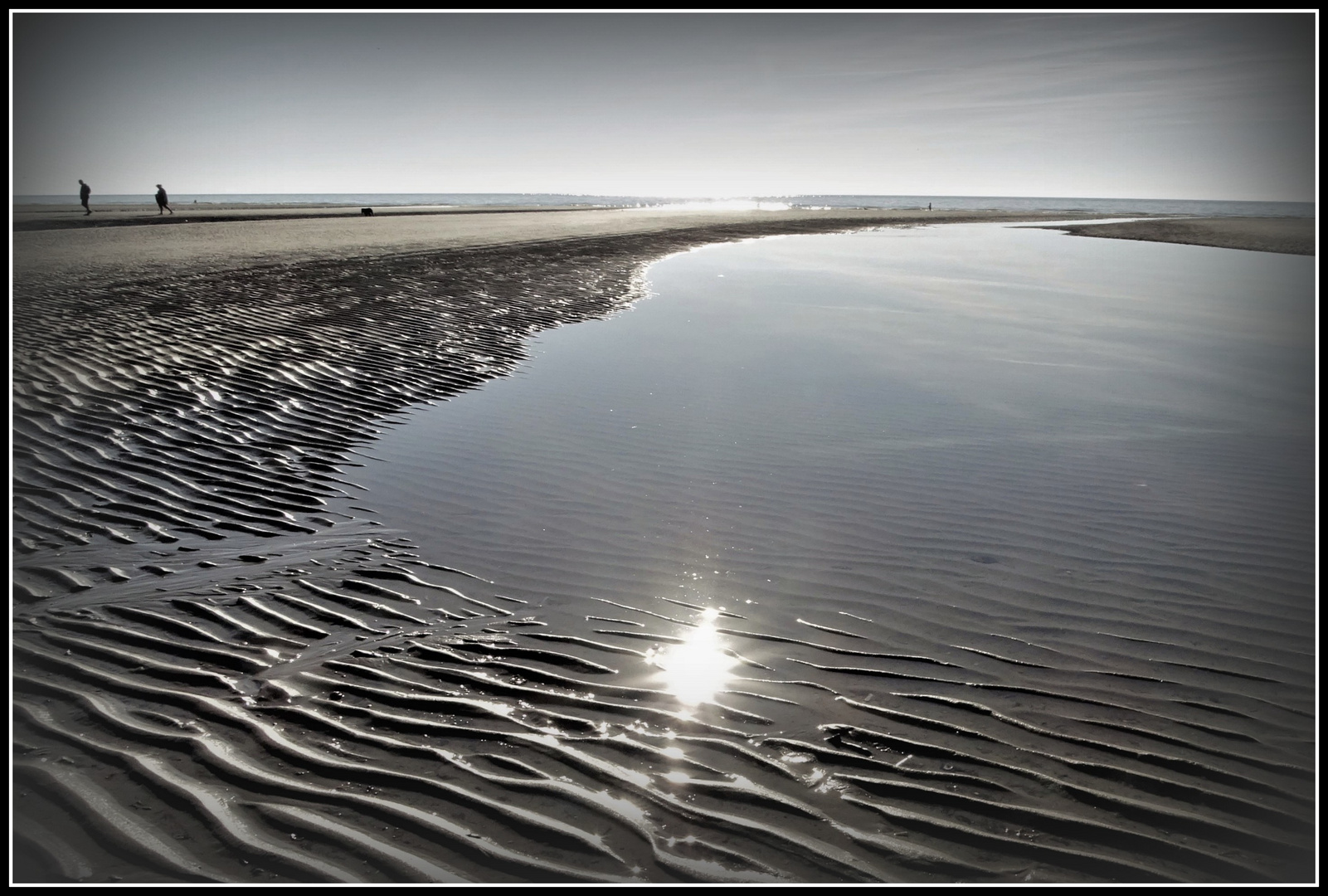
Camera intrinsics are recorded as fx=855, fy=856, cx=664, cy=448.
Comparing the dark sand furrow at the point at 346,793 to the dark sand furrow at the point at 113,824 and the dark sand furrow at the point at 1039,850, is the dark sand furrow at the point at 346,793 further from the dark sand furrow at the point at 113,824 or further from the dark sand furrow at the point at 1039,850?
the dark sand furrow at the point at 1039,850

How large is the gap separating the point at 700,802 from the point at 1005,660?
200 cm

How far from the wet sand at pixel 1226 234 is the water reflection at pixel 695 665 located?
123ft

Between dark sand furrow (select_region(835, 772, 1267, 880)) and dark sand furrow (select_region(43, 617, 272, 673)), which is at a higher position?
dark sand furrow (select_region(43, 617, 272, 673))

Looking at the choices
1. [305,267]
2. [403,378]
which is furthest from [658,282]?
[403,378]

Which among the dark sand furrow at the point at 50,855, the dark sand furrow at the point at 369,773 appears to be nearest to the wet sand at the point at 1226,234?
the dark sand furrow at the point at 369,773

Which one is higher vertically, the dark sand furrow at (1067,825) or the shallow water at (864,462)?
the shallow water at (864,462)

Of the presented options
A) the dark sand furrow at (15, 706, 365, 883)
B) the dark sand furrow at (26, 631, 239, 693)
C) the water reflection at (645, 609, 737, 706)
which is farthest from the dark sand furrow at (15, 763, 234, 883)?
the water reflection at (645, 609, 737, 706)

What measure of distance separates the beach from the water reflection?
4 cm

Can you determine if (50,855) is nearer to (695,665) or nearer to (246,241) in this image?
(695,665)

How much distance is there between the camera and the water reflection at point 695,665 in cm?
421

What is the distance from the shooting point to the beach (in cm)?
319

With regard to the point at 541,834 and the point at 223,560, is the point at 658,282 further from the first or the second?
the point at 541,834

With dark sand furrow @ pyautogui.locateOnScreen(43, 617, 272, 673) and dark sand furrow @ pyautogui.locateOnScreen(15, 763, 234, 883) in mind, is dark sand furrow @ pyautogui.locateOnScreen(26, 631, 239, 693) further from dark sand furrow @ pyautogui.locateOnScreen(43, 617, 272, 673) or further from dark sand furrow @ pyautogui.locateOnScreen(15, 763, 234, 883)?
dark sand furrow @ pyautogui.locateOnScreen(15, 763, 234, 883)

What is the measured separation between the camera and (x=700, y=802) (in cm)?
342
